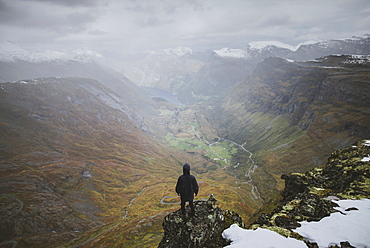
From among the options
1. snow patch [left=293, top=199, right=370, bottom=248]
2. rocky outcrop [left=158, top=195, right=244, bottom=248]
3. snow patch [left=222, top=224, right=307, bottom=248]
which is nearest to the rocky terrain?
rocky outcrop [left=158, top=195, right=244, bottom=248]

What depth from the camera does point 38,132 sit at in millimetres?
156875

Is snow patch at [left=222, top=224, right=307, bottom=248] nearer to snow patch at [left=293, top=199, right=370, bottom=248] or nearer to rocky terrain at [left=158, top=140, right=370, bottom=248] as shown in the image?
rocky terrain at [left=158, top=140, right=370, bottom=248]

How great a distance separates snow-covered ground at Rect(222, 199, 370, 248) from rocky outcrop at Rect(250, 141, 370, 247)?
769mm

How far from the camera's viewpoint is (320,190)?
30.6 metres

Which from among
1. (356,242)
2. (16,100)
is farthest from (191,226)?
(16,100)

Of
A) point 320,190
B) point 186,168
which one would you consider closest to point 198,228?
point 186,168

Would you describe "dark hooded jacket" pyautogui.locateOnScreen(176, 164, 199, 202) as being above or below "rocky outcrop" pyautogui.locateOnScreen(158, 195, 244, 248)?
above

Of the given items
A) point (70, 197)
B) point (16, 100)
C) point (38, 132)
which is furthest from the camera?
point (16, 100)

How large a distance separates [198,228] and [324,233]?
1098cm

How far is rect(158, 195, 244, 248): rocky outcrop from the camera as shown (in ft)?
55.9

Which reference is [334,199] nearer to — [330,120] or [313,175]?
[313,175]

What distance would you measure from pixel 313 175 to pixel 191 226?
111 feet

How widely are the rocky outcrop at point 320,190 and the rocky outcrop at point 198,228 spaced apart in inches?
156

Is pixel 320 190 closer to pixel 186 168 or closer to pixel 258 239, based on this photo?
pixel 258 239
